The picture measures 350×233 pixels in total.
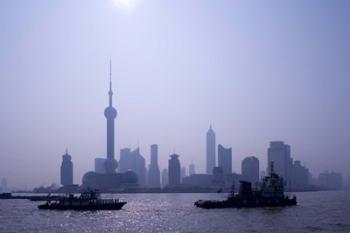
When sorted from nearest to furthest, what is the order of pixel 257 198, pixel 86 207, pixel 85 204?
pixel 86 207, pixel 85 204, pixel 257 198

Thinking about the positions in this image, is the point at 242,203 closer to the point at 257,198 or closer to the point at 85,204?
the point at 257,198

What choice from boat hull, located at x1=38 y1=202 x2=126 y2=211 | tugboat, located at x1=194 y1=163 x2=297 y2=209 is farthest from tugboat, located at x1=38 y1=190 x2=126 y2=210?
tugboat, located at x1=194 y1=163 x2=297 y2=209

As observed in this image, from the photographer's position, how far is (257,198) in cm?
16950

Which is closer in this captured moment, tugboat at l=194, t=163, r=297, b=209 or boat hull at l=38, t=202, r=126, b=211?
boat hull at l=38, t=202, r=126, b=211

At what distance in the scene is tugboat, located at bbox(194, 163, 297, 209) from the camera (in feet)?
550

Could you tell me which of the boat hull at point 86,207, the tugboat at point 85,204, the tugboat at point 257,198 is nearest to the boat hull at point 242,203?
the tugboat at point 257,198

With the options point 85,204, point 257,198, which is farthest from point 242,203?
point 85,204

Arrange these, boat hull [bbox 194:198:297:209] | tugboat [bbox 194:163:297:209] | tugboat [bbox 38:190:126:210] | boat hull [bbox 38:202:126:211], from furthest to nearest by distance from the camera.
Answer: tugboat [bbox 194:163:297:209] < boat hull [bbox 194:198:297:209] < tugboat [bbox 38:190:126:210] < boat hull [bbox 38:202:126:211]

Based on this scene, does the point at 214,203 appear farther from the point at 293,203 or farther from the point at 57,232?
the point at 57,232

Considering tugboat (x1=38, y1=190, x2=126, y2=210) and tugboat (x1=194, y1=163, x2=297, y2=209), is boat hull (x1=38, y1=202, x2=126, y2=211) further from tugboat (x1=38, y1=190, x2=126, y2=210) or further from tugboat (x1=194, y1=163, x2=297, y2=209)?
tugboat (x1=194, y1=163, x2=297, y2=209)

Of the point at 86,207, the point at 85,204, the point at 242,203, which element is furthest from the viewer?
the point at 242,203

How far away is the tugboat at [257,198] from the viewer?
168 m

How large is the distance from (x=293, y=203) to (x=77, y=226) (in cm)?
9201

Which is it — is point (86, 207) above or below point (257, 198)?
below
